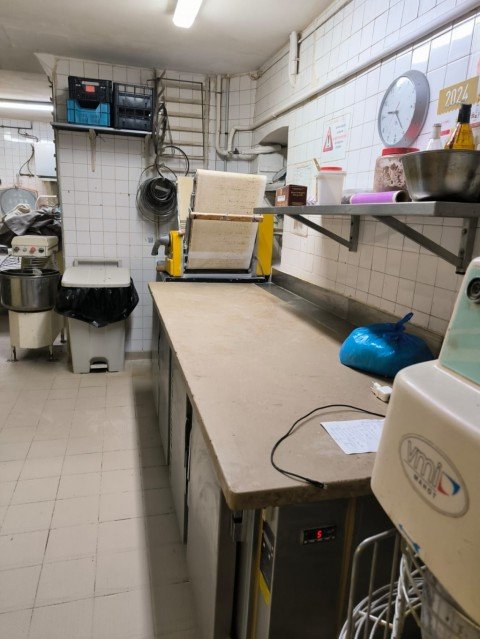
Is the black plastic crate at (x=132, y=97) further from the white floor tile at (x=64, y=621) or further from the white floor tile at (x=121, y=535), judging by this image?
the white floor tile at (x=64, y=621)

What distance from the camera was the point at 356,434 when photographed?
112cm

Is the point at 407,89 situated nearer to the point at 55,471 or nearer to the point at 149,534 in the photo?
the point at 149,534

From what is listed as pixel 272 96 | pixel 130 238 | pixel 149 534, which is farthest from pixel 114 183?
pixel 149 534

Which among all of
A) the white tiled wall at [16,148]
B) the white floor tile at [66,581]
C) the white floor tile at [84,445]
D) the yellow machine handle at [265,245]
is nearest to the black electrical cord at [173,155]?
the yellow machine handle at [265,245]

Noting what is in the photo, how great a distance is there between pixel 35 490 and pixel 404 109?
2650 mm

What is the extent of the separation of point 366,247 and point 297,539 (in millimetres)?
1640

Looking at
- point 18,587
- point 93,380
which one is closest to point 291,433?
point 18,587

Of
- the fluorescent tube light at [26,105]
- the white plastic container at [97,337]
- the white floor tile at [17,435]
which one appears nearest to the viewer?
the white floor tile at [17,435]

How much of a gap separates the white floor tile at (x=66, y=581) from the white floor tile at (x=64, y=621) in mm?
31

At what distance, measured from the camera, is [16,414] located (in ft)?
10.1

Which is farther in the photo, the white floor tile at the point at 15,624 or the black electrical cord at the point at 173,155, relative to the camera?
the black electrical cord at the point at 173,155

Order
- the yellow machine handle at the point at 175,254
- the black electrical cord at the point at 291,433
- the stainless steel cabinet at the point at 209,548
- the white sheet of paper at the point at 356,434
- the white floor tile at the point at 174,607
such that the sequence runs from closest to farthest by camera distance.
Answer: the black electrical cord at the point at 291,433 → the white sheet of paper at the point at 356,434 → the stainless steel cabinet at the point at 209,548 → the white floor tile at the point at 174,607 → the yellow machine handle at the point at 175,254

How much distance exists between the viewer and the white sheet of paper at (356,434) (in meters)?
1.06

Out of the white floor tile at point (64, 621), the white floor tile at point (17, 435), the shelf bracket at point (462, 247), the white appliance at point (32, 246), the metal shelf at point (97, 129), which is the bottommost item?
the white floor tile at point (64, 621)
